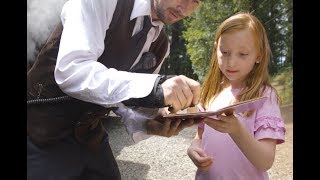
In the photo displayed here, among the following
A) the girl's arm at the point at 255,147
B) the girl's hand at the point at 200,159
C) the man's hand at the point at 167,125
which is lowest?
the girl's hand at the point at 200,159

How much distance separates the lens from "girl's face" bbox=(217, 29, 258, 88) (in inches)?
23.4

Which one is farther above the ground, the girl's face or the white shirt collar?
the white shirt collar

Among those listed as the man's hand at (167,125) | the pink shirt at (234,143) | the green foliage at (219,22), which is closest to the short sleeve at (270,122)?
the pink shirt at (234,143)

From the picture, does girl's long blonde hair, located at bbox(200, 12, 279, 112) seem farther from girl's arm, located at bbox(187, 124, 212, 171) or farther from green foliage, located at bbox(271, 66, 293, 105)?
green foliage, located at bbox(271, 66, 293, 105)

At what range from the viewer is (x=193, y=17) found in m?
0.97

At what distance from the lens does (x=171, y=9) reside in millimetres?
577

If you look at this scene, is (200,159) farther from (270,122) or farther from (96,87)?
(96,87)

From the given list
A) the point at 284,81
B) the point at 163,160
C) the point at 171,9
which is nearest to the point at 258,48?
the point at 171,9

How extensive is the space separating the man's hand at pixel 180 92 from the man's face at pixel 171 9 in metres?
0.20

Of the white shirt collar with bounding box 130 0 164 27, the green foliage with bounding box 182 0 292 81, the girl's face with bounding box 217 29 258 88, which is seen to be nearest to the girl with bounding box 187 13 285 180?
the girl's face with bounding box 217 29 258 88

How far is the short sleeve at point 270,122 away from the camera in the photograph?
21.7 inches

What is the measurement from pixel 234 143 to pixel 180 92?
0.26 m

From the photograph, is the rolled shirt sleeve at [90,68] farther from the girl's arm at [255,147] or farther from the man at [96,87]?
the girl's arm at [255,147]

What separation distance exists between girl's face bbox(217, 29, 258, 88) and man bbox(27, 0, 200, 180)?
84 mm
